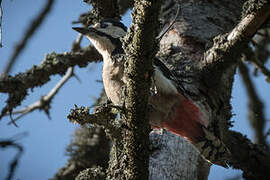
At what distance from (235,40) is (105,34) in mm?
1232

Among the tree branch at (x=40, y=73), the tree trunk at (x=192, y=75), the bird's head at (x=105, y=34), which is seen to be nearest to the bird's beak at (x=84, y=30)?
the bird's head at (x=105, y=34)

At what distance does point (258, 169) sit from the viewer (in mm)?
3854

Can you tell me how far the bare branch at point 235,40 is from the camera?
8.89ft

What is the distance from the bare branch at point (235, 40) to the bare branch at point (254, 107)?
2.19m

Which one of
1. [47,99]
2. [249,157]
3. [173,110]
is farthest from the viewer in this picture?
[47,99]

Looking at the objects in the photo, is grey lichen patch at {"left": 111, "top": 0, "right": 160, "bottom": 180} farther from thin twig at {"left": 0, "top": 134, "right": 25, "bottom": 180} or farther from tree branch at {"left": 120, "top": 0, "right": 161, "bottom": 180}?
thin twig at {"left": 0, "top": 134, "right": 25, "bottom": 180}

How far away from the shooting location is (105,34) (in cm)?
364

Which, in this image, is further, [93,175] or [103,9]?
[103,9]

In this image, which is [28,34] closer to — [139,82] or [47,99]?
[47,99]

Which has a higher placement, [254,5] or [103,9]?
[103,9]

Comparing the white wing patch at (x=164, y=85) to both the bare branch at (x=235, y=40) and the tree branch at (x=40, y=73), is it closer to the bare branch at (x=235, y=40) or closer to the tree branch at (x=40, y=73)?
the bare branch at (x=235, y=40)

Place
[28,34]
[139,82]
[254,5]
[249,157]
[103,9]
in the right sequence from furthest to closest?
1. [28,34]
2. [249,157]
3. [103,9]
4. [254,5]
5. [139,82]

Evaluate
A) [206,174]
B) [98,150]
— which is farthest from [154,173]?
[98,150]

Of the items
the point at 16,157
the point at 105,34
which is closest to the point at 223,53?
the point at 105,34
